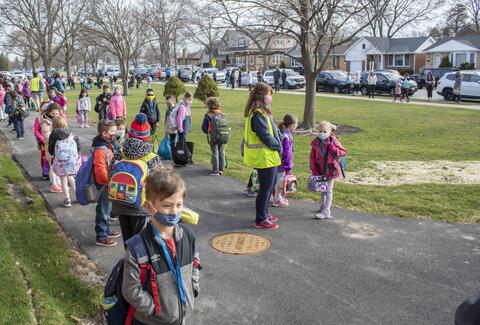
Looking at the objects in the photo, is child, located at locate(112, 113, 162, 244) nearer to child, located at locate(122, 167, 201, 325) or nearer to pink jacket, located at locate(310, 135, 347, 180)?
child, located at locate(122, 167, 201, 325)

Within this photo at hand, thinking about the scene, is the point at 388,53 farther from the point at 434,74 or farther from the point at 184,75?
the point at 184,75

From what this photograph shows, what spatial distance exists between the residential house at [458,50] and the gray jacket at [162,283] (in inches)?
2125

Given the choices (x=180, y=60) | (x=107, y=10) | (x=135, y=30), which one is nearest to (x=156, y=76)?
(x=135, y=30)

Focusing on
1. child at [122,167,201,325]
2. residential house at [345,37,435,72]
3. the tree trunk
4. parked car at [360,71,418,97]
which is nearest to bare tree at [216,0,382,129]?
the tree trunk

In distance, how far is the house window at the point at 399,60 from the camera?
59.8 meters

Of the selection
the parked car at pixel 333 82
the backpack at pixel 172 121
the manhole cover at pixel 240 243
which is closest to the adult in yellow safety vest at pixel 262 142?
the manhole cover at pixel 240 243

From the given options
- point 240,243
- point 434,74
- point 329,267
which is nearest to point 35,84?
point 240,243

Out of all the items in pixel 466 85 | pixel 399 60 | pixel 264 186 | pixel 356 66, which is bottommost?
pixel 264 186

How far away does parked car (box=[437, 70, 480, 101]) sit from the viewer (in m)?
25.3

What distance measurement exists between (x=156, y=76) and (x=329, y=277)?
60195mm

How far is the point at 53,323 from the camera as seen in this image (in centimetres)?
406

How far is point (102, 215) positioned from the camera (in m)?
5.88

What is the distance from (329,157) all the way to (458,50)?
5247cm

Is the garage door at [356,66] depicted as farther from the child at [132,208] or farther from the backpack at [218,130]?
the child at [132,208]
